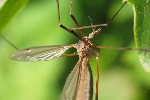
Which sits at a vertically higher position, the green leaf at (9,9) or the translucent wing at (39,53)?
the green leaf at (9,9)

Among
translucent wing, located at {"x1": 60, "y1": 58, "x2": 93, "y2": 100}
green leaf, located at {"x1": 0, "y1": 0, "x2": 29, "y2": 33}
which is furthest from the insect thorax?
green leaf, located at {"x1": 0, "y1": 0, "x2": 29, "y2": 33}

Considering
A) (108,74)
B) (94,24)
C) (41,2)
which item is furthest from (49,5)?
(108,74)

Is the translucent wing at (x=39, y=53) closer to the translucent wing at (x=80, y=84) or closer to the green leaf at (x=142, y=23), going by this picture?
the translucent wing at (x=80, y=84)

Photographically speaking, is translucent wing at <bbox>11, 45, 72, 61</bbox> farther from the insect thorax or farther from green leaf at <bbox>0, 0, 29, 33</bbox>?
green leaf at <bbox>0, 0, 29, 33</bbox>

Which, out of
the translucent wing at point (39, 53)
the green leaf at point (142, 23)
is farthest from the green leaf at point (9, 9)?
the green leaf at point (142, 23)

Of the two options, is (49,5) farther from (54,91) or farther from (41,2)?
(54,91)
